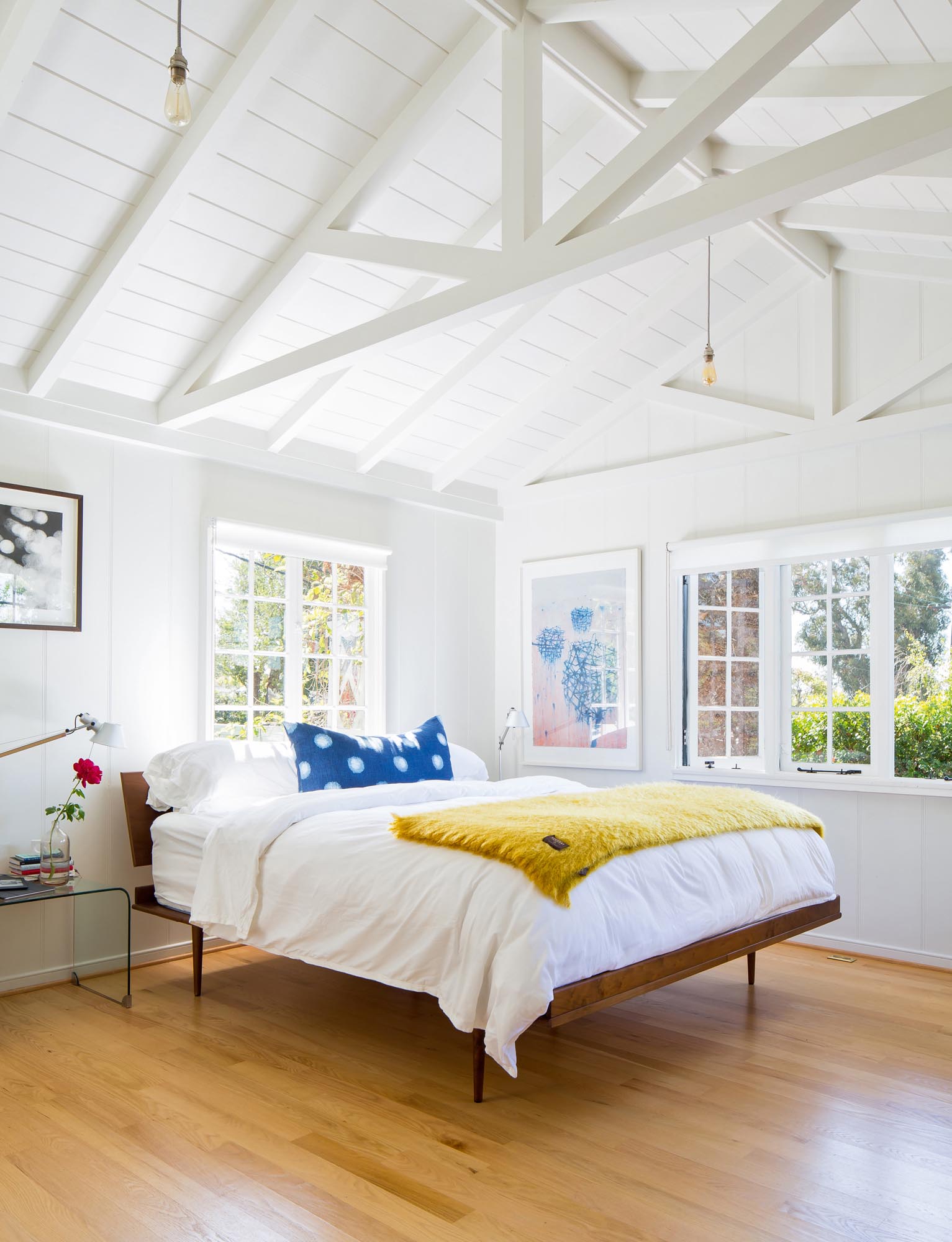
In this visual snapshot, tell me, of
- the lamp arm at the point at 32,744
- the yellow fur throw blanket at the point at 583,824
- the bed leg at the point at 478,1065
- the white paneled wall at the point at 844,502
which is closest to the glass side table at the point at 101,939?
the lamp arm at the point at 32,744

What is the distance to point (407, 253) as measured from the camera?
10.7 ft

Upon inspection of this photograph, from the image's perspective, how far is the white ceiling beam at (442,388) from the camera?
14.6 ft

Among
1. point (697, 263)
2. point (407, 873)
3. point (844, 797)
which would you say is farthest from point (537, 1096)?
point (697, 263)

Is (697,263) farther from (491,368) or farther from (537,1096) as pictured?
(537,1096)

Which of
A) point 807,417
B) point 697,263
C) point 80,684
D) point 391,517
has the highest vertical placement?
point 697,263

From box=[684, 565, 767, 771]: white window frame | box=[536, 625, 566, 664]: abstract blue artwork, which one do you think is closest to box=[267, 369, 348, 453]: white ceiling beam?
box=[536, 625, 566, 664]: abstract blue artwork

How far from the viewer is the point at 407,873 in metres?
2.93

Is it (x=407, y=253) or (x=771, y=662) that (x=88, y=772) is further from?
(x=771, y=662)

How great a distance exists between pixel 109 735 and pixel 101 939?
1.03 metres

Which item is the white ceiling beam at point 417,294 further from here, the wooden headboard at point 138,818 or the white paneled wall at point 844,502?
the wooden headboard at point 138,818

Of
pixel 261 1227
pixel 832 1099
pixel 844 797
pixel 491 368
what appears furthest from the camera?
pixel 491 368

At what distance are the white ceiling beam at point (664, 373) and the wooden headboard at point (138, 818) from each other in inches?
118

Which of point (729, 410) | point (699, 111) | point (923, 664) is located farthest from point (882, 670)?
point (699, 111)

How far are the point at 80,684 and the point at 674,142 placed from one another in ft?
10.2
